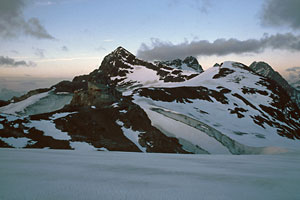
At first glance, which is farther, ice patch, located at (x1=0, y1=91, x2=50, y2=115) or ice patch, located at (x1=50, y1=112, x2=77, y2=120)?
ice patch, located at (x1=0, y1=91, x2=50, y2=115)

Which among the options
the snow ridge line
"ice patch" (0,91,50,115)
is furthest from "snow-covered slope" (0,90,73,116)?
the snow ridge line

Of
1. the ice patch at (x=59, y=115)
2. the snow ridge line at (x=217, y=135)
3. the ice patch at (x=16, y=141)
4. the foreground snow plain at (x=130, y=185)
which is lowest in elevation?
the snow ridge line at (x=217, y=135)

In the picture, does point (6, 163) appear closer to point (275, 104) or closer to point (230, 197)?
point (230, 197)

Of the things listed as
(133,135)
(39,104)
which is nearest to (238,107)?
(133,135)

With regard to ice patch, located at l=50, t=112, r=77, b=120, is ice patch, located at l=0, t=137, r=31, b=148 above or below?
below

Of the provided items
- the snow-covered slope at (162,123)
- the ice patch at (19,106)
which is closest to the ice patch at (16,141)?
the snow-covered slope at (162,123)

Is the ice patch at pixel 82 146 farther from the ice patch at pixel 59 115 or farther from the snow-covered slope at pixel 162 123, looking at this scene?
the ice patch at pixel 59 115

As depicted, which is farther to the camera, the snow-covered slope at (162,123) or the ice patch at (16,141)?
the snow-covered slope at (162,123)

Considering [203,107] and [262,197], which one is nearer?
[262,197]

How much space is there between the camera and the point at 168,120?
167ft

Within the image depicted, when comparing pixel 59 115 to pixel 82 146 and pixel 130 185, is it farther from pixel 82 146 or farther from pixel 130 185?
pixel 130 185

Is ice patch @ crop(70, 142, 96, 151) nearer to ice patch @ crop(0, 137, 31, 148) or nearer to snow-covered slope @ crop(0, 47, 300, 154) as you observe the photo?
snow-covered slope @ crop(0, 47, 300, 154)

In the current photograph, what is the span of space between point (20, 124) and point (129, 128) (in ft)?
64.6

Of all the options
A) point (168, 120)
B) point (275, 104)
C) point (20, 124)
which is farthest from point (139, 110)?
point (275, 104)
